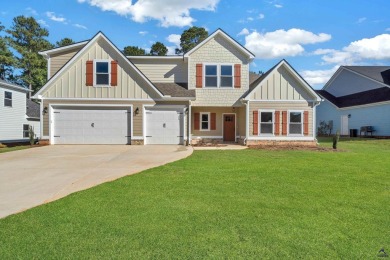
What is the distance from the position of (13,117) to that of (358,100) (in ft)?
100

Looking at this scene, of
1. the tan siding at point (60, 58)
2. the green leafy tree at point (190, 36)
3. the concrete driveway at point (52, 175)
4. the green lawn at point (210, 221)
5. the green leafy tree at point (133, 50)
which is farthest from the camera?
the green leafy tree at point (190, 36)

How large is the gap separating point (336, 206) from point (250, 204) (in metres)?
1.53

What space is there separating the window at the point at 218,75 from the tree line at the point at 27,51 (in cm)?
2547

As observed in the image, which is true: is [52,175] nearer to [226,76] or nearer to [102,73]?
[102,73]

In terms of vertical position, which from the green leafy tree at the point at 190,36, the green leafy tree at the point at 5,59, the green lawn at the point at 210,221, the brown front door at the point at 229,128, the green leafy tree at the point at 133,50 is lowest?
the green lawn at the point at 210,221

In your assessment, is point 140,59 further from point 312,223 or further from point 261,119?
point 312,223

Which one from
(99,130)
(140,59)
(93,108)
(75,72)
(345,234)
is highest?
(140,59)

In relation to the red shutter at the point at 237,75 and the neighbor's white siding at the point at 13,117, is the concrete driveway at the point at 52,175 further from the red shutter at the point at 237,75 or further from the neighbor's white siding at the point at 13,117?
the neighbor's white siding at the point at 13,117

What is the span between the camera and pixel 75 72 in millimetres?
16328

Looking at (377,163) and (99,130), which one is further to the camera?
(99,130)

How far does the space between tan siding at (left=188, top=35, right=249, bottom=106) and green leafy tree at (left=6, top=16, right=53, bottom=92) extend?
31.0 m

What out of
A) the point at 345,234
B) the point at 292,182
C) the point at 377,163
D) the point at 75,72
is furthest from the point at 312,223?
the point at 75,72

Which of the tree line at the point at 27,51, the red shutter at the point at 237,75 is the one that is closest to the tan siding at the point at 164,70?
the red shutter at the point at 237,75

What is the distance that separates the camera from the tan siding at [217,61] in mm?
18031
